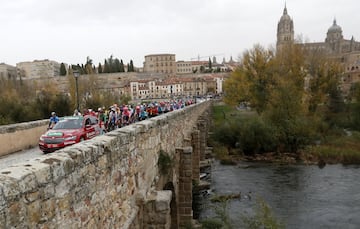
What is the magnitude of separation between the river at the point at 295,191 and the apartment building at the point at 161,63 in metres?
121

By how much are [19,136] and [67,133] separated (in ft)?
8.77

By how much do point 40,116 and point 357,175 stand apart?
19785 mm

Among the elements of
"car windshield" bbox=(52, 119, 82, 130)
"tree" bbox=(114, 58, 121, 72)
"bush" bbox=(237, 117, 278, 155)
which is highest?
"tree" bbox=(114, 58, 121, 72)

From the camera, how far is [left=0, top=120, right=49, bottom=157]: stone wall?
10.7 metres

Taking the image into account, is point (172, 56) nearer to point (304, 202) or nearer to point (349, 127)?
point (349, 127)

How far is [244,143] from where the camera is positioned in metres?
27.5

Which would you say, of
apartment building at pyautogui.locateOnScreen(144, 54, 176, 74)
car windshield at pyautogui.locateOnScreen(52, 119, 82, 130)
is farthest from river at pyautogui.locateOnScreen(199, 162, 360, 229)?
apartment building at pyautogui.locateOnScreen(144, 54, 176, 74)

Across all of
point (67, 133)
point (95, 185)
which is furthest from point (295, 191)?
point (95, 185)

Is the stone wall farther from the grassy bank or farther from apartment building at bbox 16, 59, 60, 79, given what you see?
apartment building at bbox 16, 59, 60, 79

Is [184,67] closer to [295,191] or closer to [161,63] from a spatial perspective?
[161,63]

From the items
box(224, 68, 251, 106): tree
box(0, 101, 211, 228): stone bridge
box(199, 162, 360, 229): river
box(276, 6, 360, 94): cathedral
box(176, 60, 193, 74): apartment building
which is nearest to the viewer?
box(0, 101, 211, 228): stone bridge

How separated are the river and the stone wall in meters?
7.60

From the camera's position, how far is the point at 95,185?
3.67 meters

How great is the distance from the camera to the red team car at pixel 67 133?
32.0 feet
